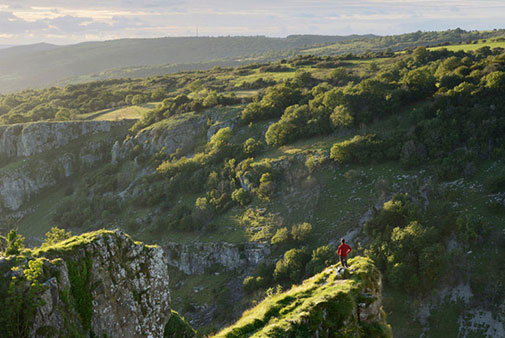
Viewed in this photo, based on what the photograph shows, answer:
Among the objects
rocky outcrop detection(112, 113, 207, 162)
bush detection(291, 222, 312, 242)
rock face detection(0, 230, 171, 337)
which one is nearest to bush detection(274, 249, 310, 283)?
bush detection(291, 222, 312, 242)

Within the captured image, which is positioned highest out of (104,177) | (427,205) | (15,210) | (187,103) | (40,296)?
(187,103)

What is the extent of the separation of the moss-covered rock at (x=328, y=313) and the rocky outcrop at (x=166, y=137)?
46182mm

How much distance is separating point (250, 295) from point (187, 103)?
146 ft

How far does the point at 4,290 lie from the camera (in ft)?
38.0

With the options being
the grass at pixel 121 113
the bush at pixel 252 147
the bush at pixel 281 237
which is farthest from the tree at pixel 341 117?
the grass at pixel 121 113

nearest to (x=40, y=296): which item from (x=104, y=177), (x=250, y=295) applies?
(x=250, y=295)

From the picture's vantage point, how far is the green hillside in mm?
23906

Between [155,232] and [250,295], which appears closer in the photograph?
[250,295]

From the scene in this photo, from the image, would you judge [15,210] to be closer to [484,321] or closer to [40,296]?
[40,296]

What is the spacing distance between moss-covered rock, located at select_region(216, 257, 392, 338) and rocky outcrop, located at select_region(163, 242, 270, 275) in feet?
62.7

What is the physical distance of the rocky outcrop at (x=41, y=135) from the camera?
65062 mm

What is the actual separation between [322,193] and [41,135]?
56.5m

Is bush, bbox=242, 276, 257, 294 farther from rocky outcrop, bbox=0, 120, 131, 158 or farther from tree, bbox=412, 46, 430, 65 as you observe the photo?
tree, bbox=412, 46, 430, 65

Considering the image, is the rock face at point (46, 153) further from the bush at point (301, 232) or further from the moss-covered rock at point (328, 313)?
the moss-covered rock at point (328, 313)
